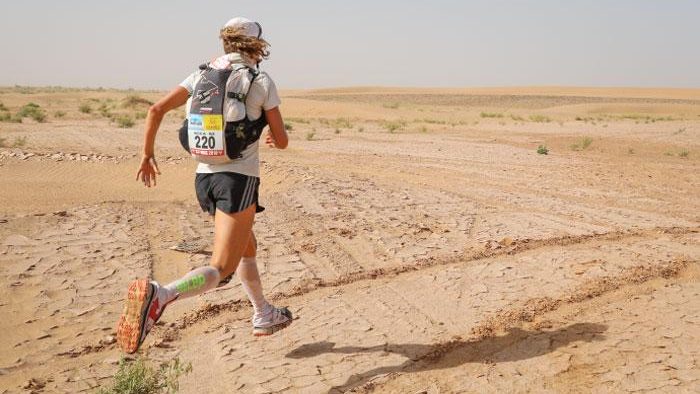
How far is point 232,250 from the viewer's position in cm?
322

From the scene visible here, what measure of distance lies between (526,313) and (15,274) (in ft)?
13.5

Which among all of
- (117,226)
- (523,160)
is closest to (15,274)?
(117,226)

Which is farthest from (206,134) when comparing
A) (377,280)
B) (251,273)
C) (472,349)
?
(377,280)

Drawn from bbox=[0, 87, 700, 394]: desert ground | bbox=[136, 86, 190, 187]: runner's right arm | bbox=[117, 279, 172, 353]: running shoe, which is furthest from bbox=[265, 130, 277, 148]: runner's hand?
bbox=[0, 87, 700, 394]: desert ground

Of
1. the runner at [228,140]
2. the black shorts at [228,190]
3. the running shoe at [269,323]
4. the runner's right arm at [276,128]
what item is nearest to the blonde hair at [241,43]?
the runner at [228,140]

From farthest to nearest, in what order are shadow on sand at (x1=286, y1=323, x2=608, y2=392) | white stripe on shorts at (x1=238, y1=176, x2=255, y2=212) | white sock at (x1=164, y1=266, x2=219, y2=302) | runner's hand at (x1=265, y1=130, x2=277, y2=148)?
shadow on sand at (x1=286, y1=323, x2=608, y2=392), runner's hand at (x1=265, y1=130, x2=277, y2=148), white stripe on shorts at (x1=238, y1=176, x2=255, y2=212), white sock at (x1=164, y1=266, x2=219, y2=302)

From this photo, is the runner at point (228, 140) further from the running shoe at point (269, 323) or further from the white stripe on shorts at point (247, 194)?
the running shoe at point (269, 323)

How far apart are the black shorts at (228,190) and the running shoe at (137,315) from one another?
0.58 meters

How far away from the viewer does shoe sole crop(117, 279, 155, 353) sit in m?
2.87

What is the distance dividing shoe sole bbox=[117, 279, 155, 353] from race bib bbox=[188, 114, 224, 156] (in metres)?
0.75

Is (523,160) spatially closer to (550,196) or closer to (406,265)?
(550,196)

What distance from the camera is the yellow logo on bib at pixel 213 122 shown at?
124 inches

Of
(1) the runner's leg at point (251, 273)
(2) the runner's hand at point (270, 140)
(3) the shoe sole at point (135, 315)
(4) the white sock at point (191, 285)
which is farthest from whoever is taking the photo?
(1) the runner's leg at point (251, 273)

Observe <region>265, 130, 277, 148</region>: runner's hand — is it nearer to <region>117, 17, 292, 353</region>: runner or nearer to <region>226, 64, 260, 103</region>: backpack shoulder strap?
<region>117, 17, 292, 353</region>: runner
